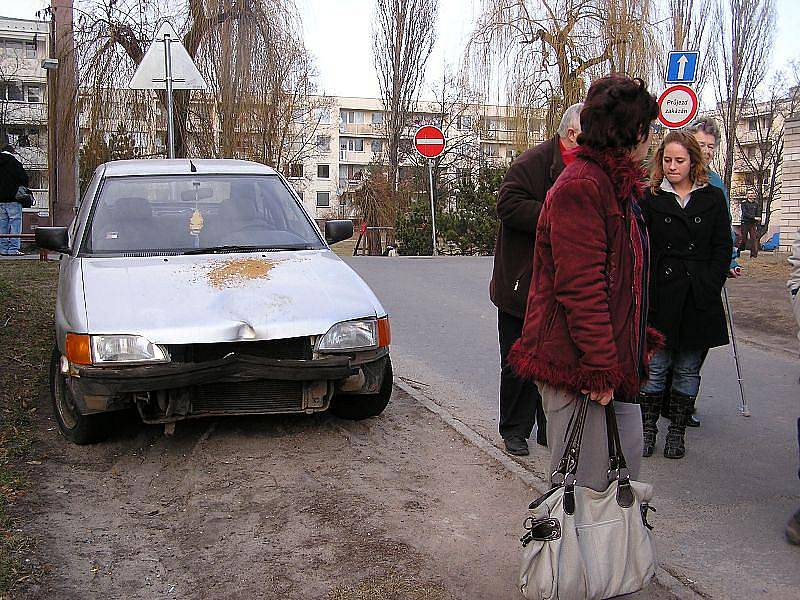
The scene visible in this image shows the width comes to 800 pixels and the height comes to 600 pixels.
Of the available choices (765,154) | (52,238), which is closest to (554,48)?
(52,238)

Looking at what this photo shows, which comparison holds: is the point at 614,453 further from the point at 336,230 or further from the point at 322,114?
the point at 322,114

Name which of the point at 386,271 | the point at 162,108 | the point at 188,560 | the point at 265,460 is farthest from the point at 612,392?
the point at 162,108

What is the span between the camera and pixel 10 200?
1688 cm

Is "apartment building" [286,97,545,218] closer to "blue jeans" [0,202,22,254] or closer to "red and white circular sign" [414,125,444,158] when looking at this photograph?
"red and white circular sign" [414,125,444,158]

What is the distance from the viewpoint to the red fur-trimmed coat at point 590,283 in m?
3.25

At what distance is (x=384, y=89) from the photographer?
42281 mm

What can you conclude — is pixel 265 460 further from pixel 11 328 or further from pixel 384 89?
pixel 384 89

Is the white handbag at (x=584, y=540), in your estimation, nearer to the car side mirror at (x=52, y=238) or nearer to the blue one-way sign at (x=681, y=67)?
the car side mirror at (x=52, y=238)

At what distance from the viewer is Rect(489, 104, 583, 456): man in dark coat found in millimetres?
5137

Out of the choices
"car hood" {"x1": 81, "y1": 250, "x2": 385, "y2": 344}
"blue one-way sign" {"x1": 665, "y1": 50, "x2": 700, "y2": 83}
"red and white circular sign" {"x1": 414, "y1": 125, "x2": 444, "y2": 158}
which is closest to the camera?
"car hood" {"x1": 81, "y1": 250, "x2": 385, "y2": 344}

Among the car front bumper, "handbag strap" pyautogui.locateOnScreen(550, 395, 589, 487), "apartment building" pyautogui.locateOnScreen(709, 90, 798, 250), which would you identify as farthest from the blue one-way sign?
"apartment building" pyautogui.locateOnScreen(709, 90, 798, 250)

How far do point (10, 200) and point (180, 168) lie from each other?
1108 centimetres

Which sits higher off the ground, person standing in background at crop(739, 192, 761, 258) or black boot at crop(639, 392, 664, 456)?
person standing in background at crop(739, 192, 761, 258)

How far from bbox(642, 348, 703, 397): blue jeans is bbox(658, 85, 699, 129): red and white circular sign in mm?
6893
